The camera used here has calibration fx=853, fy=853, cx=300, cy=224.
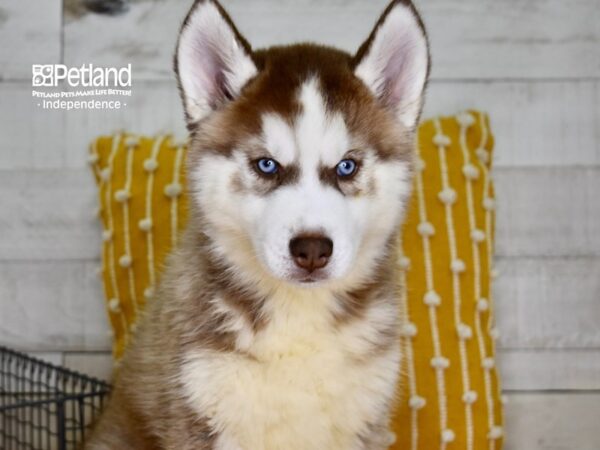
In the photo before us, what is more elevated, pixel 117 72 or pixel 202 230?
pixel 117 72

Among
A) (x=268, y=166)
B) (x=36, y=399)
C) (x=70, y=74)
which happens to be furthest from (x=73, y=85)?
(x=268, y=166)

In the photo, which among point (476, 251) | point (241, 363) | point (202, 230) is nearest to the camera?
point (241, 363)

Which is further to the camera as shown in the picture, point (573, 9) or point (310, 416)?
point (573, 9)

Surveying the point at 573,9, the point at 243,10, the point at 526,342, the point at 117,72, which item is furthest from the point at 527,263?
the point at 117,72

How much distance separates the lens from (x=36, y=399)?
6.71ft

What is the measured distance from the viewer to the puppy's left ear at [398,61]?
1.53 m

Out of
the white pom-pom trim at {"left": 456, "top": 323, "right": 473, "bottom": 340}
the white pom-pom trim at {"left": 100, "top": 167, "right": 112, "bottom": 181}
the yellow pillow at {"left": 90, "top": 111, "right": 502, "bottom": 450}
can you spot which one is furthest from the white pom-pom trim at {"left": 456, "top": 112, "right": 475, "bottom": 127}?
the white pom-pom trim at {"left": 100, "top": 167, "right": 112, "bottom": 181}

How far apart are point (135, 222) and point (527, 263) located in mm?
1074

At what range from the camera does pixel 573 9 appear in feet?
7.83

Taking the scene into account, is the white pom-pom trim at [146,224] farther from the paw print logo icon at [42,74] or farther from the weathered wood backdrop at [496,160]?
the paw print logo icon at [42,74]

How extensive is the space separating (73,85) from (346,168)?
4.02ft

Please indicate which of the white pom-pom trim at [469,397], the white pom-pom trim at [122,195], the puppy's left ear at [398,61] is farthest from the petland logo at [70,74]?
the white pom-pom trim at [469,397]

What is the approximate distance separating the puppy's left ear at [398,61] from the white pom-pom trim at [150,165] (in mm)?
759

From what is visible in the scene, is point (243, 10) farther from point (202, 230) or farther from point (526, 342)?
point (526, 342)
